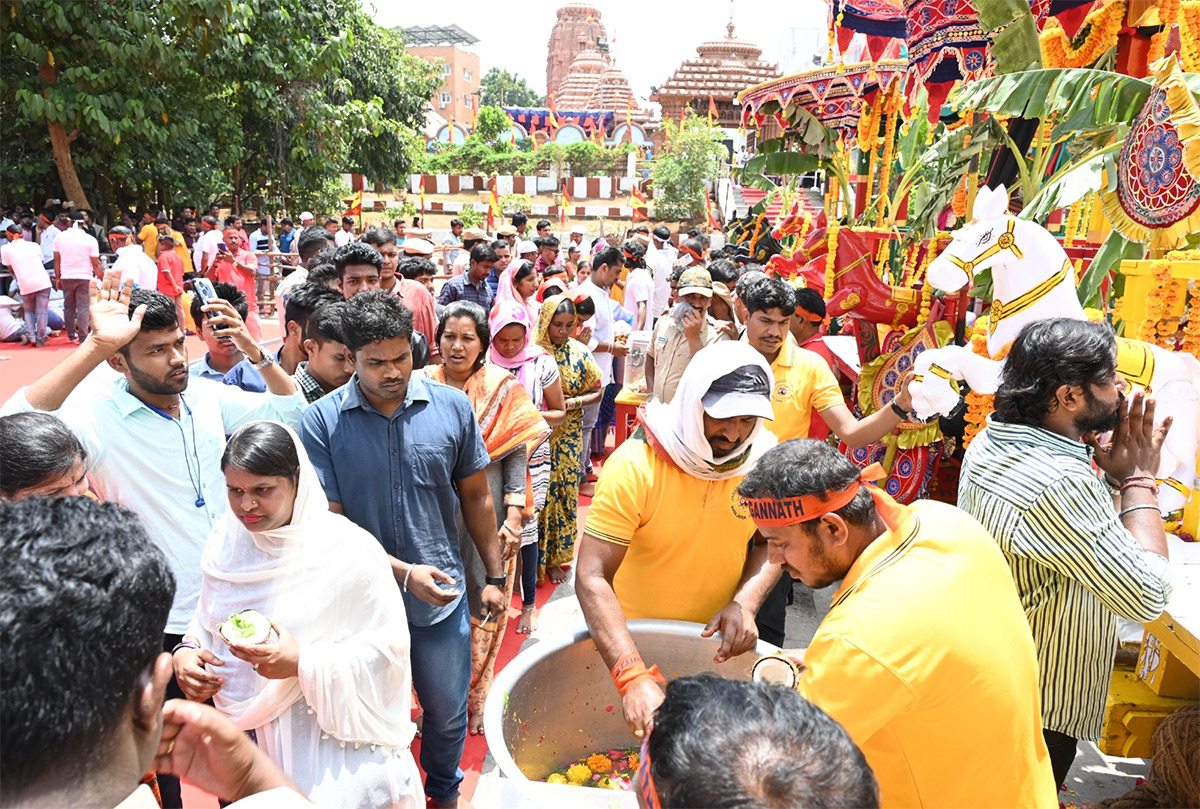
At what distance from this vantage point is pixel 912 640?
54.2 inches

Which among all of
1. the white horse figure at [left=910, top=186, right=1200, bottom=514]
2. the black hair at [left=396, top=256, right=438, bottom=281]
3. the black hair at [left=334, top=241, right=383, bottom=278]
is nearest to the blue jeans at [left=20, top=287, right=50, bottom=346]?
the black hair at [left=396, top=256, right=438, bottom=281]

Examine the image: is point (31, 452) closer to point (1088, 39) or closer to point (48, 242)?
point (1088, 39)

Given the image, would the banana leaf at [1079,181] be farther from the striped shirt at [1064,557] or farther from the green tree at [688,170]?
the green tree at [688,170]

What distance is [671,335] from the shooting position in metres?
4.83

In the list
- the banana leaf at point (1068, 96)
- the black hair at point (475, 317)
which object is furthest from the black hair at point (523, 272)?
the banana leaf at point (1068, 96)

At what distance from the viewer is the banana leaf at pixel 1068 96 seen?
4594 millimetres

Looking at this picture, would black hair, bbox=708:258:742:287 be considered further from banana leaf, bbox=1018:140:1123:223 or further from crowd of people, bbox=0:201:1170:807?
crowd of people, bbox=0:201:1170:807

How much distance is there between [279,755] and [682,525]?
1.21 metres

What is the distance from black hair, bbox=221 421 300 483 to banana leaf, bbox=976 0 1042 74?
6.12m

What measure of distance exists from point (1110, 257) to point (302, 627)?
3965 millimetres

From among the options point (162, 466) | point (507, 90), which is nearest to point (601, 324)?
point (162, 466)

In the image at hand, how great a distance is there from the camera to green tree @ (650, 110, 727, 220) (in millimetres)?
29969

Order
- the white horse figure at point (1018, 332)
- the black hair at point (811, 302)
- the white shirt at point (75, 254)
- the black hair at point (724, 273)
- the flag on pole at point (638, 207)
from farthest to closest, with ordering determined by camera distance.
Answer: the flag on pole at point (638, 207)
the white shirt at point (75, 254)
the black hair at point (724, 273)
the black hair at point (811, 302)
the white horse figure at point (1018, 332)

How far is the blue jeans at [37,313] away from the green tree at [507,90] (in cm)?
8068
